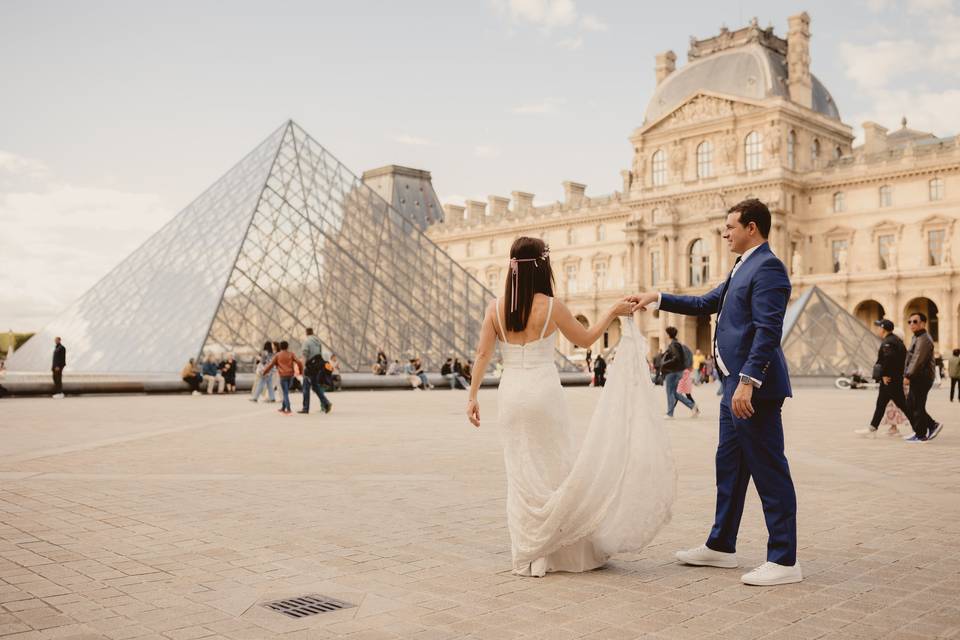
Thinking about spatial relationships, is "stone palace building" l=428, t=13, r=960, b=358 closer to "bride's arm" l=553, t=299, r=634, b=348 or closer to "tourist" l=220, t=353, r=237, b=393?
"tourist" l=220, t=353, r=237, b=393

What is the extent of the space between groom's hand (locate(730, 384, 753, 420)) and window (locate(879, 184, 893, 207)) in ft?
154

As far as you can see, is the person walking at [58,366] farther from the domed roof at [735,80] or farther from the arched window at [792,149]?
the domed roof at [735,80]

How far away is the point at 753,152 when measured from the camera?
48875mm

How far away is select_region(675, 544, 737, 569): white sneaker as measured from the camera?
409 centimetres

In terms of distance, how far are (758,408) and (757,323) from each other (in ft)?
1.19

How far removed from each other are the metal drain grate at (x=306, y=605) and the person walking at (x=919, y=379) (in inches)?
316

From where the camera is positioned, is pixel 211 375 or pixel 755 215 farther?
pixel 211 375

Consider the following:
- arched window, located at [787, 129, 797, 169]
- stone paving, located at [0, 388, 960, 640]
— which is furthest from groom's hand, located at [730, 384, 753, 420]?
arched window, located at [787, 129, 797, 169]

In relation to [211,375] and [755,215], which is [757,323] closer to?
[755,215]

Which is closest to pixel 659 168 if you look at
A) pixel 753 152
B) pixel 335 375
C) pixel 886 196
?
pixel 753 152

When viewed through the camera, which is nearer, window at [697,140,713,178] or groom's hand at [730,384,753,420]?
groom's hand at [730,384,753,420]

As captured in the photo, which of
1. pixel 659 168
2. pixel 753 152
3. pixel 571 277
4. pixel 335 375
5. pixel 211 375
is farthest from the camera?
pixel 571 277

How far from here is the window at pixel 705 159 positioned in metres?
50.8

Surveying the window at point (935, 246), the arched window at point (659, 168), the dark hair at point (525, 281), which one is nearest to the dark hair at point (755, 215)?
the dark hair at point (525, 281)
